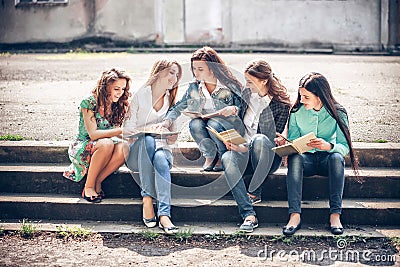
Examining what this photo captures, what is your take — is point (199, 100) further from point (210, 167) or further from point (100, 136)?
point (100, 136)

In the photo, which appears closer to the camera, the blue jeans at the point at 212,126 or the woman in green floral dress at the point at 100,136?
the woman in green floral dress at the point at 100,136

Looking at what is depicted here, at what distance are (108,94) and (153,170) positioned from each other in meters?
0.78

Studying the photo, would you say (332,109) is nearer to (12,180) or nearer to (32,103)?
(12,180)

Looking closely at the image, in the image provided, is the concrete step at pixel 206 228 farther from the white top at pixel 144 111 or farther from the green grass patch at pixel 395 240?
the white top at pixel 144 111

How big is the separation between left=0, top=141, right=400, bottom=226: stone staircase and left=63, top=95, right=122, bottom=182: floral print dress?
15 centimetres

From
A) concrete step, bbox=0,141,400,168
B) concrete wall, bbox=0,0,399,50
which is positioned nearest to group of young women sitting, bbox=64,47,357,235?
concrete step, bbox=0,141,400,168

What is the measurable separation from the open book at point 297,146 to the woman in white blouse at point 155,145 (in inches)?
38.2

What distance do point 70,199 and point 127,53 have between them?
32.5ft

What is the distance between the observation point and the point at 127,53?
15.5 meters

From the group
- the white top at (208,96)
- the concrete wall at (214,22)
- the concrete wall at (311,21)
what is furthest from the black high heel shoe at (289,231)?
the concrete wall at (311,21)

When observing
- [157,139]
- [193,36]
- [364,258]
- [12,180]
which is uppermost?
[193,36]

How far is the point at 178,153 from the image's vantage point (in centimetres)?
628

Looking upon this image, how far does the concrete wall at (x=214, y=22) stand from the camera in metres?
16.8

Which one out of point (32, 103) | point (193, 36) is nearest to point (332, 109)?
point (32, 103)
